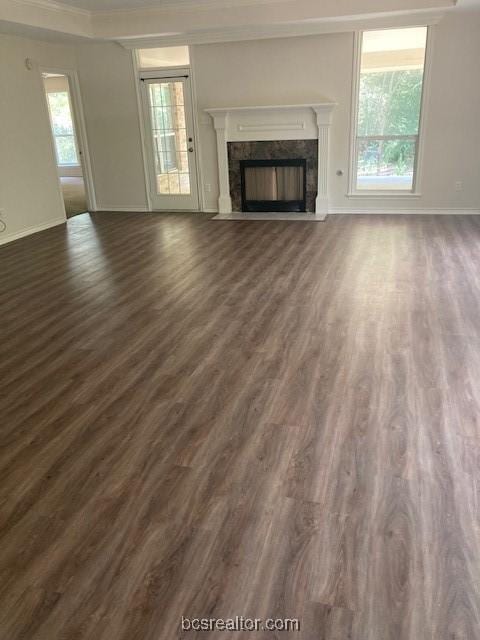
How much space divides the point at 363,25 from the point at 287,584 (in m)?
6.79

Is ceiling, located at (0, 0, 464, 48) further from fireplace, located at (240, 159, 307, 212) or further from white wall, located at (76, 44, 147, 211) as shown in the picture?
fireplace, located at (240, 159, 307, 212)

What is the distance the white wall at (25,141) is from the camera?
6.59 metres

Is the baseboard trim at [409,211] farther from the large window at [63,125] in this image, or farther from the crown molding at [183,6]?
the large window at [63,125]

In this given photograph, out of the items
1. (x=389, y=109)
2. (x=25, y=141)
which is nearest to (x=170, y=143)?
(x=25, y=141)

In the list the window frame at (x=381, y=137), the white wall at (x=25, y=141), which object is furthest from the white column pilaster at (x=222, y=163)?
the white wall at (x=25, y=141)

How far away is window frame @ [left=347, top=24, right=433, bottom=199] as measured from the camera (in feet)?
21.6

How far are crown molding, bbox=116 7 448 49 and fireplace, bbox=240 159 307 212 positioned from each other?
1621 millimetres

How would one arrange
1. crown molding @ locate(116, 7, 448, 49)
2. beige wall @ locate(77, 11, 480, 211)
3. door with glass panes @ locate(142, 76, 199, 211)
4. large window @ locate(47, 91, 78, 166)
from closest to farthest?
crown molding @ locate(116, 7, 448, 49) → beige wall @ locate(77, 11, 480, 211) → door with glass panes @ locate(142, 76, 199, 211) → large window @ locate(47, 91, 78, 166)

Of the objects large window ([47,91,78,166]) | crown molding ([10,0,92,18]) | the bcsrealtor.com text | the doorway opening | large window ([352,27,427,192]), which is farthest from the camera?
large window ([47,91,78,166])

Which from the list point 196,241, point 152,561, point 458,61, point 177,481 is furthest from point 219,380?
point 458,61

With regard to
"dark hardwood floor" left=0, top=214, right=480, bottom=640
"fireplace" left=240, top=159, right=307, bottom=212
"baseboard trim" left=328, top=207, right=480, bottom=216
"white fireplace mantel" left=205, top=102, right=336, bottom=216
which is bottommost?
"dark hardwood floor" left=0, top=214, right=480, bottom=640

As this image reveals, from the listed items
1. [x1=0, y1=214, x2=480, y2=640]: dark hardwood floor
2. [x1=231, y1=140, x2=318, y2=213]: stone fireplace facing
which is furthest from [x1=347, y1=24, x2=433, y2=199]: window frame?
[x1=0, y1=214, x2=480, y2=640]: dark hardwood floor

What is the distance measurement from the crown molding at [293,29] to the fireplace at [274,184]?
162 centimetres

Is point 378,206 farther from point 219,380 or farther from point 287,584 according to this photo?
point 287,584
